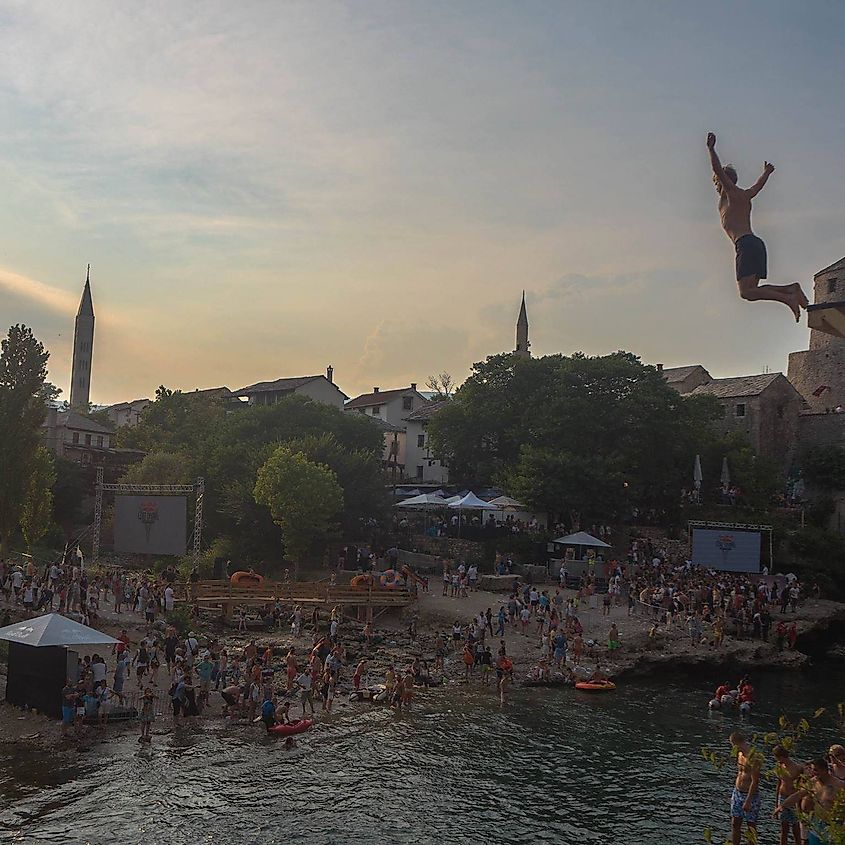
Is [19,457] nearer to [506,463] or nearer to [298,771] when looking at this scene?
[298,771]

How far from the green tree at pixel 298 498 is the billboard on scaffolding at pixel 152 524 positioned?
4.31m

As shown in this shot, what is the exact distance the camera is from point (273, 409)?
56875mm

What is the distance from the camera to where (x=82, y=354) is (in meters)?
137

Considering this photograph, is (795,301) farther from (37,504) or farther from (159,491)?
(37,504)

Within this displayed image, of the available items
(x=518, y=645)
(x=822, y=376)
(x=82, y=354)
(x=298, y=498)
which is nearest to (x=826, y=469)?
(x=822, y=376)

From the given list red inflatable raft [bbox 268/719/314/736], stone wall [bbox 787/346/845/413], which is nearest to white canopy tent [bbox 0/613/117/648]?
red inflatable raft [bbox 268/719/314/736]

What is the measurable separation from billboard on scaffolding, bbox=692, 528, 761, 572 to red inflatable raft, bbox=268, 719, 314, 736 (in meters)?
25.5

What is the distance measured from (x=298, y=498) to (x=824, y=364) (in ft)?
155

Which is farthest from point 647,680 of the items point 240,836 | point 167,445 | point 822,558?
point 167,445

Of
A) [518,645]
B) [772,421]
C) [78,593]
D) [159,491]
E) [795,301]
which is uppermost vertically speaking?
[772,421]

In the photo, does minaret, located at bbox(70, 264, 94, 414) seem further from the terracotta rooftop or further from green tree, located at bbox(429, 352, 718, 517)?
green tree, located at bbox(429, 352, 718, 517)

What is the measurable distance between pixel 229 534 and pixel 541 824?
108ft

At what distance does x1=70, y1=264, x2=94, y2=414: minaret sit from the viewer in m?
136

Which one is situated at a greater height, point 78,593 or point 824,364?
point 824,364
